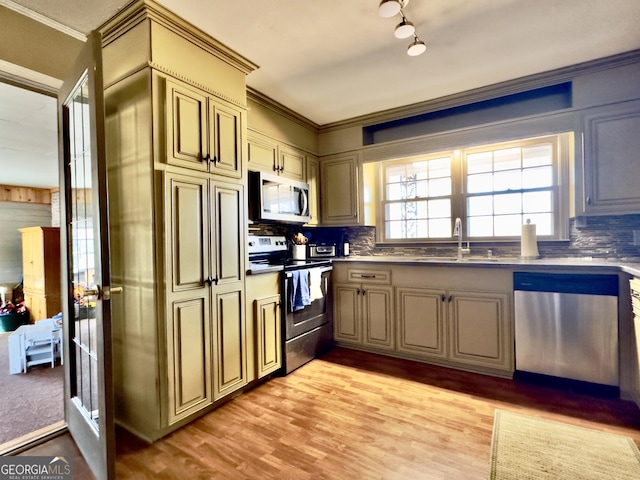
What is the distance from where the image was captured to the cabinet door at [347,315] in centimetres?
322

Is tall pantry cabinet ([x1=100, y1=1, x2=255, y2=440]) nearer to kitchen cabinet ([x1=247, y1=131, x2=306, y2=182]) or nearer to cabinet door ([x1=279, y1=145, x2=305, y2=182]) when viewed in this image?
kitchen cabinet ([x1=247, y1=131, x2=306, y2=182])

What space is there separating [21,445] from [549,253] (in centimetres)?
406

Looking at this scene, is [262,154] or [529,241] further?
[262,154]

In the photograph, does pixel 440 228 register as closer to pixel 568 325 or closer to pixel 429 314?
pixel 429 314

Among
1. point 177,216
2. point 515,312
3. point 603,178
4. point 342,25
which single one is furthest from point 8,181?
point 603,178


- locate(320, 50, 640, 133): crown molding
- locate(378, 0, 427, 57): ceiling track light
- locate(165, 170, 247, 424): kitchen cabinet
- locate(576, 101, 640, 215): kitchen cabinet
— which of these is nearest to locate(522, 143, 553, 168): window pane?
locate(576, 101, 640, 215): kitchen cabinet

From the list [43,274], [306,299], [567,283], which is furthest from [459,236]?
[43,274]

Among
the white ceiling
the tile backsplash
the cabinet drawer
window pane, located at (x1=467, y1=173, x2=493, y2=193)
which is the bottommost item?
the cabinet drawer

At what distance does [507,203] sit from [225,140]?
2705 mm

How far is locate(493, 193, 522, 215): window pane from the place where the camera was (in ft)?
10.0

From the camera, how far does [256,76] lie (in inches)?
101

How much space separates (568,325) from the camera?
2.33 metres

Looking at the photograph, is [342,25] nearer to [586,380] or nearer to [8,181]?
[586,380]

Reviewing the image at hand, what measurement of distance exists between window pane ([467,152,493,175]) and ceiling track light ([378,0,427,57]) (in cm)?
152
